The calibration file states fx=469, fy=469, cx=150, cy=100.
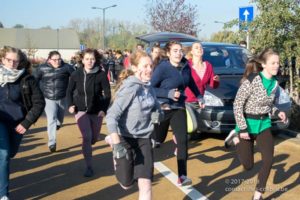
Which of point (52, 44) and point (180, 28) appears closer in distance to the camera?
point (180, 28)

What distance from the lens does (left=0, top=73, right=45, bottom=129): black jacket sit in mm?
5215

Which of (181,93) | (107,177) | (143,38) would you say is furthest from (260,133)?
(143,38)

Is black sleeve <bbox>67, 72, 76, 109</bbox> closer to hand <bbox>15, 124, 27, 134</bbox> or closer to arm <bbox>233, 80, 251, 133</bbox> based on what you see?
hand <bbox>15, 124, 27, 134</bbox>

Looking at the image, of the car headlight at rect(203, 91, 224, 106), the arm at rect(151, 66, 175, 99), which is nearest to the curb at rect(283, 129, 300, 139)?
the car headlight at rect(203, 91, 224, 106)

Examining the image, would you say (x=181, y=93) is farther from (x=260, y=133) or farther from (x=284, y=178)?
(x=284, y=178)

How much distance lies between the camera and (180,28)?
3278 centimetres

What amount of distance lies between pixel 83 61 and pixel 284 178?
10.6 feet

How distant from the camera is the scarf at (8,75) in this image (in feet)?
16.9

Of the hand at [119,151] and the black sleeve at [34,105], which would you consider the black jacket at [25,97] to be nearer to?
the black sleeve at [34,105]

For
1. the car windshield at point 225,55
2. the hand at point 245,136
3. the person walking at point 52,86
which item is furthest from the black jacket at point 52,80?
the hand at point 245,136

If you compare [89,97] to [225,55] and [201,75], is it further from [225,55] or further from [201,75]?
[225,55]

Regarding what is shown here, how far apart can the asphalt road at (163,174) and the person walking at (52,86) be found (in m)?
0.43

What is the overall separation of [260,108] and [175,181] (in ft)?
5.51

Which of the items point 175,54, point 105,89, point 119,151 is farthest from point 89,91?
point 119,151
